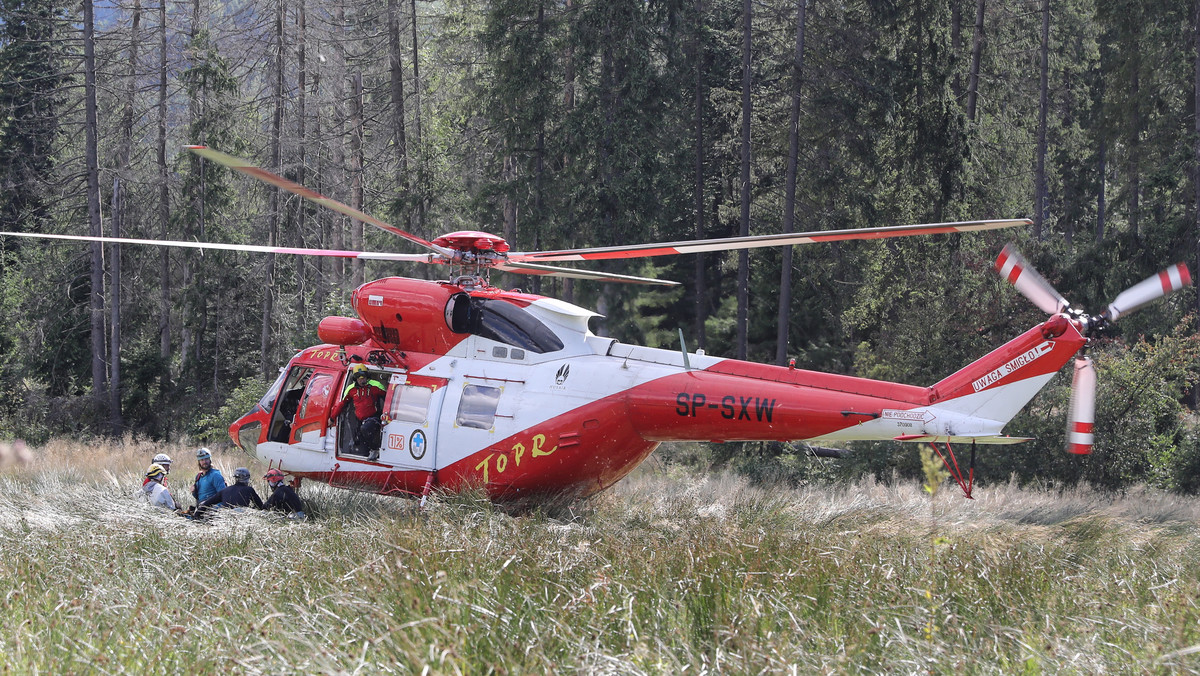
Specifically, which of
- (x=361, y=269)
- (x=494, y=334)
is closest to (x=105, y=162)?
(x=361, y=269)

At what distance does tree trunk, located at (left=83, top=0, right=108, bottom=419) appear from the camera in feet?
87.9

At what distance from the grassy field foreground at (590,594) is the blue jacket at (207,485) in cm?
98

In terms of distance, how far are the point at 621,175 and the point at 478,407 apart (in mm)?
17030

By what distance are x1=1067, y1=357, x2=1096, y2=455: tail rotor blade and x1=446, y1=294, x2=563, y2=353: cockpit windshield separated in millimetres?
5132

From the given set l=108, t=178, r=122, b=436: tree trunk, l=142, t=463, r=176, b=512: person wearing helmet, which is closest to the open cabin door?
l=142, t=463, r=176, b=512: person wearing helmet

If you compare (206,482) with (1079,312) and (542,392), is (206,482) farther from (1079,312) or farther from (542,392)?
(1079,312)

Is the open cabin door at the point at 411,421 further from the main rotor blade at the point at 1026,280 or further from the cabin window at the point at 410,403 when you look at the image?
the main rotor blade at the point at 1026,280

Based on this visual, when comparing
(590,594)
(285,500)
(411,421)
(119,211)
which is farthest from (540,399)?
(119,211)

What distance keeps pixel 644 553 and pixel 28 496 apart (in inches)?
312

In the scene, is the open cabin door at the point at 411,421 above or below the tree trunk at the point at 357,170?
below

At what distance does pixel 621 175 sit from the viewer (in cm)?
2711

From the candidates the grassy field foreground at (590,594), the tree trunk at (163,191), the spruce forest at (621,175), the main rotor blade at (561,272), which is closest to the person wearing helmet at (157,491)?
the grassy field foreground at (590,594)

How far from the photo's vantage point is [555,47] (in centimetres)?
2706

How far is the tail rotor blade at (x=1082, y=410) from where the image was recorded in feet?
26.5
